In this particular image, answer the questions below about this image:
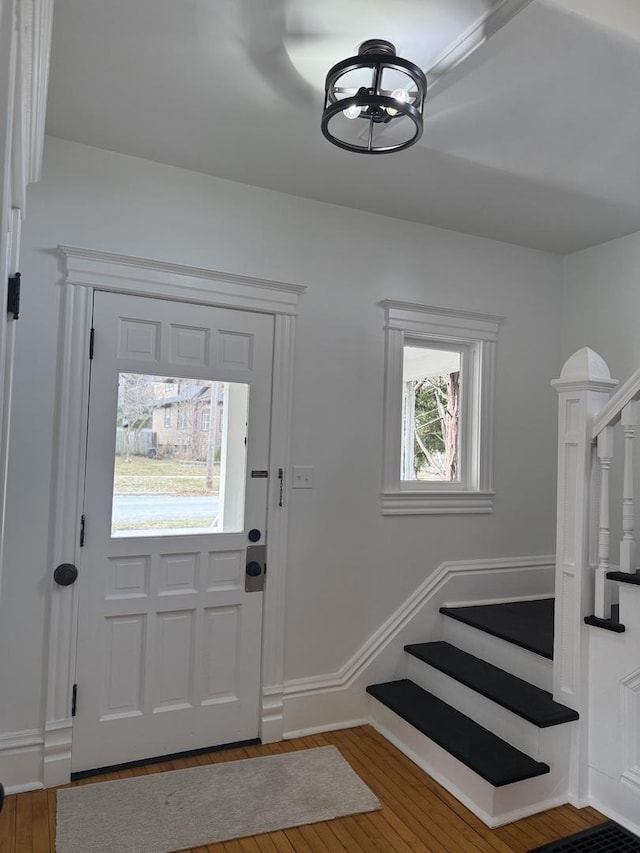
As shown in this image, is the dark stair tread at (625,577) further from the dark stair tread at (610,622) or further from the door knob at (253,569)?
the door knob at (253,569)

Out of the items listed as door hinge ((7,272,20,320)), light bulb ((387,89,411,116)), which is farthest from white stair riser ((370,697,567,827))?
light bulb ((387,89,411,116))

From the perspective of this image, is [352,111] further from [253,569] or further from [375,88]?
[253,569]

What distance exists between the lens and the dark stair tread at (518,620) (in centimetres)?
280

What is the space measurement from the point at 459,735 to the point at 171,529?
1576mm

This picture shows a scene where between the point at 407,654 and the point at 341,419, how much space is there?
1.33m

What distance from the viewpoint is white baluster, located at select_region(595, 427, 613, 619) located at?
8.13 ft

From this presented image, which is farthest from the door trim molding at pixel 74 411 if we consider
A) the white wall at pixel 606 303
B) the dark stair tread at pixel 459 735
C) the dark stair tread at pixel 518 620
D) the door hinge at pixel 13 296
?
the white wall at pixel 606 303

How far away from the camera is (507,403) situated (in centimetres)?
364

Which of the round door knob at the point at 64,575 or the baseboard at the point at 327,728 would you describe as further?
the baseboard at the point at 327,728

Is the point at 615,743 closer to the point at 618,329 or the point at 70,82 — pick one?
the point at 618,329

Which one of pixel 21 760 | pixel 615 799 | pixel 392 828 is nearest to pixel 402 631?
pixel 392 828

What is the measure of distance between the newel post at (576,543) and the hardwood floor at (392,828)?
0.30 m

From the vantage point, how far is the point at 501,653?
2.96 meters

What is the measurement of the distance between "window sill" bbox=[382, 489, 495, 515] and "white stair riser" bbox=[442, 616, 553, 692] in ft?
1.99
